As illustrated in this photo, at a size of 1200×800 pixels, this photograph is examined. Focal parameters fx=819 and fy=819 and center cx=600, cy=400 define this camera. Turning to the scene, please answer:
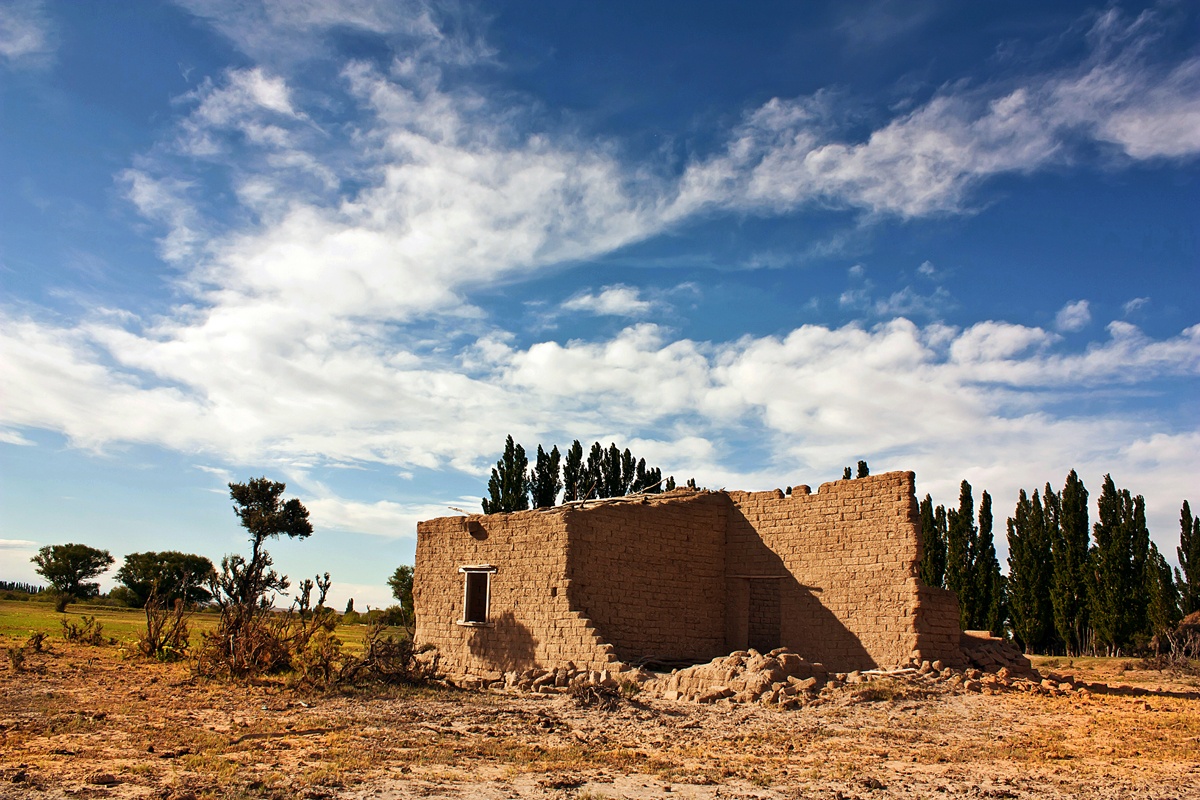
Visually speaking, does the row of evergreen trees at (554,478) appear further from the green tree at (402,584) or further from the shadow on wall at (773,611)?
the shadow on wall at (773,611)

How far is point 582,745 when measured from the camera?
8625 mm

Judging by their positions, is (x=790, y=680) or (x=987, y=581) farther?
(x=987, y=581)

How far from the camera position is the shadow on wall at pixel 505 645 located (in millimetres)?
14570

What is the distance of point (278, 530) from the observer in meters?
35.7

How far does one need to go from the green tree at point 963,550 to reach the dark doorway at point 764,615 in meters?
19.0

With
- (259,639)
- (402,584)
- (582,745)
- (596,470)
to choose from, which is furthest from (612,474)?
(582,745)

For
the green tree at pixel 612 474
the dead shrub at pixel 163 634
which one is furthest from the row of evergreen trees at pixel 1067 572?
the dead shrub at pixel 163 634

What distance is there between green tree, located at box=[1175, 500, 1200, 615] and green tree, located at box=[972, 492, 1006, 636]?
6.33 metres

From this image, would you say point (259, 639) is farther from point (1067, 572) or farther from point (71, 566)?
point (71, 566)

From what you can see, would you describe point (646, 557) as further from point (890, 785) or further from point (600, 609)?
point (890, 785)

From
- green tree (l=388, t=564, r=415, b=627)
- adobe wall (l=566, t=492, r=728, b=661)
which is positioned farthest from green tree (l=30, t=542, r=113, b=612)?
adobe wall (l=566, t=492, r=728, b=661)

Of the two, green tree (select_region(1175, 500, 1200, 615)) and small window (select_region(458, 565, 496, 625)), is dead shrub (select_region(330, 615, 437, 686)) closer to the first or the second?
→ small window (select_region(458, 565, 496, 625))

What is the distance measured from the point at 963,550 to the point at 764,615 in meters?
19.4

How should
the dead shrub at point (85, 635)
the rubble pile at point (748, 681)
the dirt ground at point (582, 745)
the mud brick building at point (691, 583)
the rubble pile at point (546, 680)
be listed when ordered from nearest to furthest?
the dirt ground at point (582, 745), the rubble pile at point (748, 681), the rubble pile at point (546, 680), the mud brick building at point (691, 583), the dead shrub at point (85, 635)
